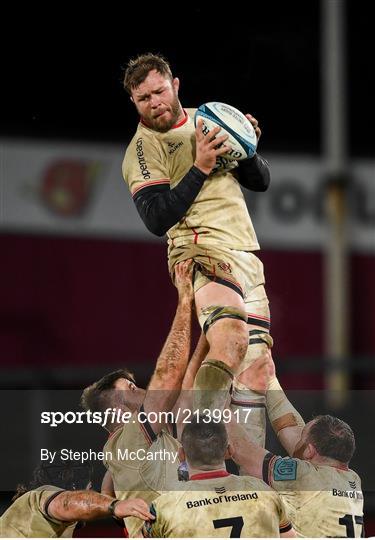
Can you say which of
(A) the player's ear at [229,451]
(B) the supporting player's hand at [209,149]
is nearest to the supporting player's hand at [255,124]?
(B) the supporting player's hand at [209,149]

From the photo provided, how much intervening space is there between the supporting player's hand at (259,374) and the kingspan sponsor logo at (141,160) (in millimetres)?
719

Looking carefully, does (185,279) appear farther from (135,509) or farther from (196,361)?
(135,509)

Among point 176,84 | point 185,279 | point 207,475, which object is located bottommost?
point 207,475

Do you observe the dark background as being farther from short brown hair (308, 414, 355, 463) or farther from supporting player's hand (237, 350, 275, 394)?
short brown hair (308, 414, 355, 463)

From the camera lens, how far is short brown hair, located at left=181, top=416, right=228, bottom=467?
10.9ft

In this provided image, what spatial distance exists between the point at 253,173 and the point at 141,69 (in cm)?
51

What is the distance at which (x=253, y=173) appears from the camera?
3.35 meters

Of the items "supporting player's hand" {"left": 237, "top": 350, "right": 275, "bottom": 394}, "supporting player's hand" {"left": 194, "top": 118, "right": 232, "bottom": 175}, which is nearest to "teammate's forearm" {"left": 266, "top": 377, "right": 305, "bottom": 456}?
"supporting player's hand" {"left": 237, "top": 350, "right": 275, "bottom": 394}

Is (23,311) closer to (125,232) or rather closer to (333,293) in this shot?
(125,232)

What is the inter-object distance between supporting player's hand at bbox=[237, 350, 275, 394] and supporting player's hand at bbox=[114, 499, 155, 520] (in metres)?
0.52

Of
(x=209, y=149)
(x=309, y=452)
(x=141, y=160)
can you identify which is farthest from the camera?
Result: (x=309, y=452)

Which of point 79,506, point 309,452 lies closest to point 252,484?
point 309,452

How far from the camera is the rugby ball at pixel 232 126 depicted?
10.7ft

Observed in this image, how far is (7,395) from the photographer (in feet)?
13.9
